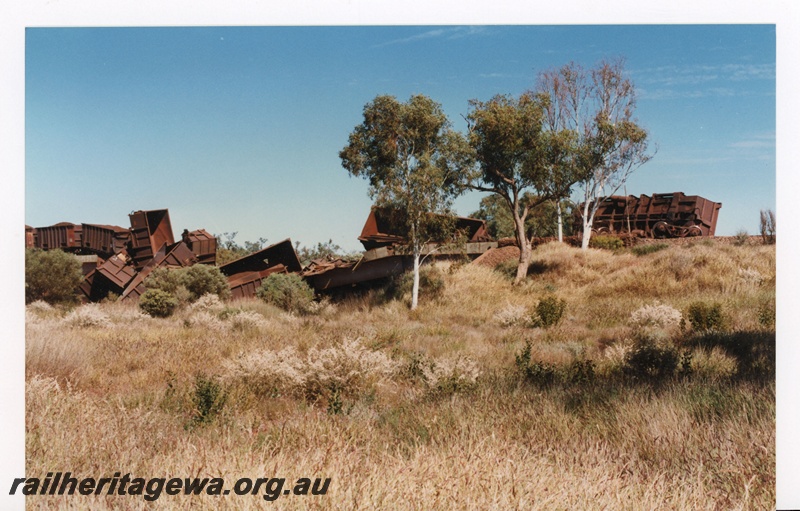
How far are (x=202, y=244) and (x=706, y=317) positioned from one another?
→ 36.5 ft

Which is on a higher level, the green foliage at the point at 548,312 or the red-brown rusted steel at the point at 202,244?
the red-brown rusted steel at the point at 202,244

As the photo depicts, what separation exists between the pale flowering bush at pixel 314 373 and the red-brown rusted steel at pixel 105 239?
483cm

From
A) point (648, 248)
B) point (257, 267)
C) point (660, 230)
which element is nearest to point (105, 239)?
point (257, 267)

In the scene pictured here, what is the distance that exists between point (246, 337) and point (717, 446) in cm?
774

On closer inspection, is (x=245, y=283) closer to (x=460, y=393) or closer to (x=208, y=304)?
(x=208, y=304)

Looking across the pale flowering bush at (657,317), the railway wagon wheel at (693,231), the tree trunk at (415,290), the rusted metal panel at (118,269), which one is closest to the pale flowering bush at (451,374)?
the pale flowering bush at (657,317)

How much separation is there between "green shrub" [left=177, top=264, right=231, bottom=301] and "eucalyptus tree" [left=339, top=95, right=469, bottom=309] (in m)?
5.54

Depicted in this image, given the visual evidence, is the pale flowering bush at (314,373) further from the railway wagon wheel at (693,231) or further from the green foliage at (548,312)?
the railway wagon wheel at (693,231)

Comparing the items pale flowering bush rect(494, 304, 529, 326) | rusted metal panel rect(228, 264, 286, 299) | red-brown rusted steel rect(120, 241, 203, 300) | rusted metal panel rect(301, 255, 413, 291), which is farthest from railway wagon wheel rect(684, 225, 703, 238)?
red-brown rusted steel rect(120, 241, 203, 300)

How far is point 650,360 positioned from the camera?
7.54 meters

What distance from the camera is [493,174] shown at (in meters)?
13.1

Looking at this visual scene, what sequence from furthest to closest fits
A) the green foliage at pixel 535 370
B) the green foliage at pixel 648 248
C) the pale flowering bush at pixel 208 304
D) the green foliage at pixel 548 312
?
1. the pale flowering bush at pixel 208 304
2. the green foliage at pixel 648 248
3. the green foliage at pixel 548 312
4. the green foliage at pixel 535 370

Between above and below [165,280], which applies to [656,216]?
above

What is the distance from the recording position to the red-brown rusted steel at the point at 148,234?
9597 millimetres
